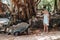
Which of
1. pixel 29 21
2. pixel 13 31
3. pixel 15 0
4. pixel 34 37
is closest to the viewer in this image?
pixel 34 37

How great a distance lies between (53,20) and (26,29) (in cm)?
224

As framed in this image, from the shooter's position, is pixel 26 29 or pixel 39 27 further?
pixel 39 27

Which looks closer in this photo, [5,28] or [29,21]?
[5,28]

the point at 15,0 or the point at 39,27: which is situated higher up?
the point at 15,0

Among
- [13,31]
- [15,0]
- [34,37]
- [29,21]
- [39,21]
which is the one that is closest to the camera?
[34,37]

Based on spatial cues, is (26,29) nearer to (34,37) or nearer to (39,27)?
(34,37)

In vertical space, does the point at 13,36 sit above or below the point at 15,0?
below

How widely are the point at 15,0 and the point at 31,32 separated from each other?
1.64m

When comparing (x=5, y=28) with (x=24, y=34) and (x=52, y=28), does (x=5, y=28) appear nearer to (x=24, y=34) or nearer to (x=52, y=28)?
(x=24, y=34)

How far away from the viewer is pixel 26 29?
692 centimetres

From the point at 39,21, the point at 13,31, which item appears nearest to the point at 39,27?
the point at 39,21

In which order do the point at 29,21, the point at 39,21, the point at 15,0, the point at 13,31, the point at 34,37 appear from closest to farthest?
the point at 34,37
the point at 13,31
the point at 15,0
the point at 29,21
the point at 39,21

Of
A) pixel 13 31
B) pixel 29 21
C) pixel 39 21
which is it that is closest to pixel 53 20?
pixel 39 21

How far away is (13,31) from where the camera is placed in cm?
687
